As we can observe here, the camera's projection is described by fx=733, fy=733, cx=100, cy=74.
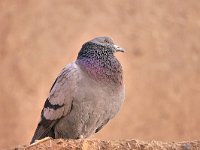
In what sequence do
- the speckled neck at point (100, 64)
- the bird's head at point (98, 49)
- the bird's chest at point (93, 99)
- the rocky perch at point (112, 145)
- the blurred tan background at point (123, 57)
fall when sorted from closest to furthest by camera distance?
the rocky perch at point (112, 145) < the bird's chest at point (93, 99) < the speckled neck at point (100, 64) < the bird's head at point (98, 49) < the blurred tan background at point (123, 57)

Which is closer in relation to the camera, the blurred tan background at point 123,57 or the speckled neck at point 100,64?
the speckled neck at point 100,64

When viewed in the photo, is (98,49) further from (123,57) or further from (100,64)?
(123,57)

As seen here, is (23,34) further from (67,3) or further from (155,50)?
(155,50)

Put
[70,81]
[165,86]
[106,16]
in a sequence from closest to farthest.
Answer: [70,81]
[165,86]
[106,16]

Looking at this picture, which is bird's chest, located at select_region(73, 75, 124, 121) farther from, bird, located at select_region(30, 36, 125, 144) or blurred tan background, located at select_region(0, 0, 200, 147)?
blurred tan background, located at select_region(0, 0, 200, 147)

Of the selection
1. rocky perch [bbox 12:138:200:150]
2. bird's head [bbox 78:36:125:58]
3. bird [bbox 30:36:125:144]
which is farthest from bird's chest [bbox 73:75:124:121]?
rocky perch [bbox 12:138:200:150]

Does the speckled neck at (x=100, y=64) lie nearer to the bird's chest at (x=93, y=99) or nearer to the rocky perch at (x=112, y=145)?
the bird's chest at (x=93, y=99)

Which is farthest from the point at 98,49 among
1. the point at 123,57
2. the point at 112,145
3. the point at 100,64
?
the point at 123,57

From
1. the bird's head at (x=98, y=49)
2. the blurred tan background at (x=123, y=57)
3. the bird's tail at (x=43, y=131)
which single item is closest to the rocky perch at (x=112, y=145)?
the bird's tail at (x=43, y=131)

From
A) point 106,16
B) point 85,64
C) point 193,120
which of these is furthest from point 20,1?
point 85,64
